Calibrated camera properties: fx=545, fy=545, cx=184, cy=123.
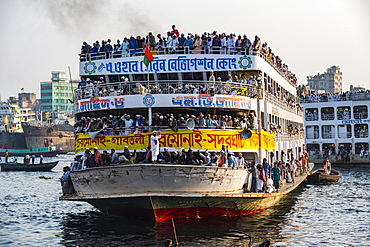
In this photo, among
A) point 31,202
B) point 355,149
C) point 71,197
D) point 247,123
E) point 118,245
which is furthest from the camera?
point 355,149

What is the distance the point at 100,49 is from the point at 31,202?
37.7ft

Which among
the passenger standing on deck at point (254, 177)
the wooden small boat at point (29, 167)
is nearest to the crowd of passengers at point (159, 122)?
the passenger standing on deck at point (254, 177)

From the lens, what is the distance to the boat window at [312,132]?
66562 mm

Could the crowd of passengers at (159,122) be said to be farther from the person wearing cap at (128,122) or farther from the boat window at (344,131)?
the boat window at (344,131)

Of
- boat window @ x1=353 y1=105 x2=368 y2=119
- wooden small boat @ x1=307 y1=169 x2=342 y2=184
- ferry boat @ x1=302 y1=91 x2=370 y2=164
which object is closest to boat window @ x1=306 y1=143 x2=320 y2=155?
ferry boat @ x1=302 y1=91 x2=370 y2=164

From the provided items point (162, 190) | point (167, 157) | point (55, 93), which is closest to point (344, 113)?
point (167, 157)

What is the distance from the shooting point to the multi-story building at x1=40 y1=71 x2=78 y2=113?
7165 inches

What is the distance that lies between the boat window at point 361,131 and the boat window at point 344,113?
2.21 meters

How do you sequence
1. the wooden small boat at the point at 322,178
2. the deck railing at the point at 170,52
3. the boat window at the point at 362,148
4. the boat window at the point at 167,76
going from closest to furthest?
the deck railing at the point at 170,52
the boat window at the point at 167,76
the wooden small boat at the point at 322,178
the boat window at the point at 362,148

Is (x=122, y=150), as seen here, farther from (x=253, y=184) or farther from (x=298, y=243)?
(x=298, y=243)

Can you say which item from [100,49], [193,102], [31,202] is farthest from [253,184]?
[31,202]

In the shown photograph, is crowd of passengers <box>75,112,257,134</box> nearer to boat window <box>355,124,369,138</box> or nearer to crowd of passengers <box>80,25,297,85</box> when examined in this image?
crowd of passengers <box>80,25,297,85</box>

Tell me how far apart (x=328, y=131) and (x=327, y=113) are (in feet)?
8.61

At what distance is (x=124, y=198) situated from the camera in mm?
18156
